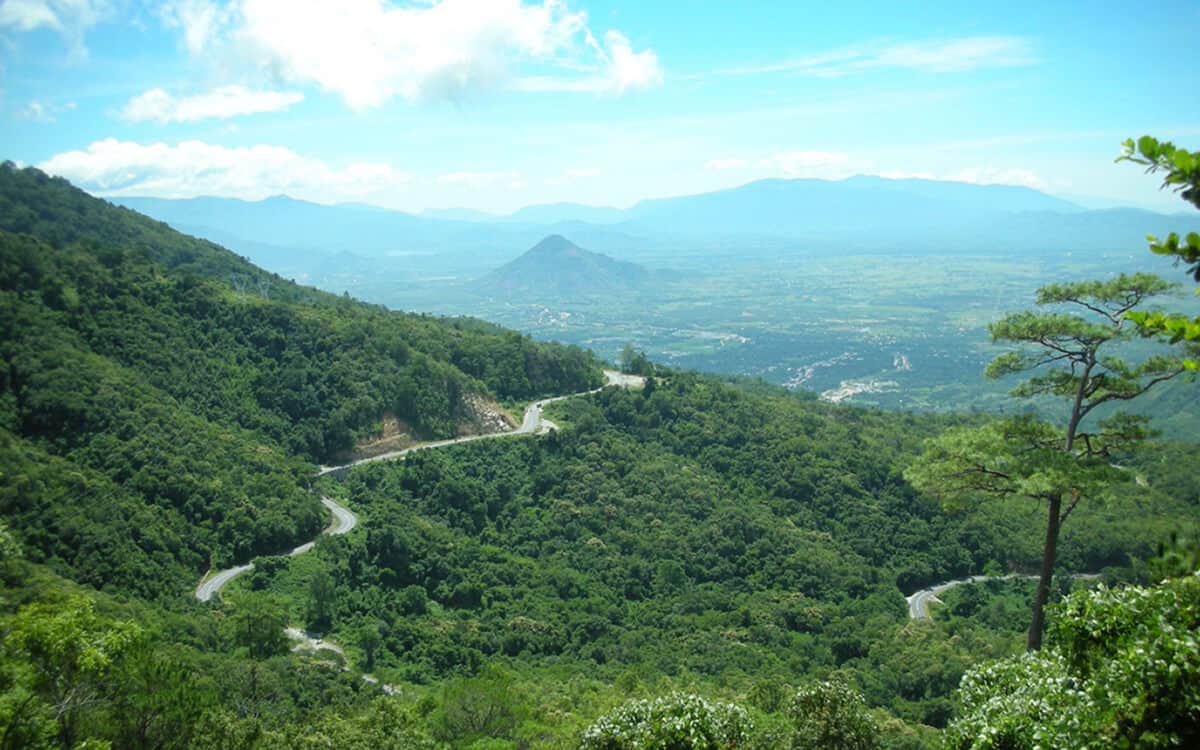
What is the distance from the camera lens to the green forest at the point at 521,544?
447 inches

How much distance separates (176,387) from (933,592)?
48.2m

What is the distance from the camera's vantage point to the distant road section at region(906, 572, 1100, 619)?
39984mm

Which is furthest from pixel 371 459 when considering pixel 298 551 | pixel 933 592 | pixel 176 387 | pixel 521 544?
pixel 933 592

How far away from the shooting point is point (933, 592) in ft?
140

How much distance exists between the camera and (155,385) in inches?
1780

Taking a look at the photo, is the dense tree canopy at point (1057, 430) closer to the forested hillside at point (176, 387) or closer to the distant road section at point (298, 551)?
the forested hillside at point (176, 387)

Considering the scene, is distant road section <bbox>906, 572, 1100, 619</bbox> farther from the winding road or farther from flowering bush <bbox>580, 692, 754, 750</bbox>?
flowering bush <bbox>580, 692, 754, 750</bbox>

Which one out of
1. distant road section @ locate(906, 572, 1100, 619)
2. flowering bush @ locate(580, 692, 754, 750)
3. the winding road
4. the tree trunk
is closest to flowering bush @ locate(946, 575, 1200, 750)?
the tree trunk

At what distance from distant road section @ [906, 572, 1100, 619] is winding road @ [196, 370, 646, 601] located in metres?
26.8

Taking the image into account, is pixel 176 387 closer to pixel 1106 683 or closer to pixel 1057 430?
pixel 1057 430

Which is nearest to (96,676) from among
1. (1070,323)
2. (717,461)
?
(1070,323)

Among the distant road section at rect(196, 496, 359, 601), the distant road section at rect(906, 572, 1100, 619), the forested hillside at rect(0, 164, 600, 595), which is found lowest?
the distant road section at rect(906, 572, 1100, 619)

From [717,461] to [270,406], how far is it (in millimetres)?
31977

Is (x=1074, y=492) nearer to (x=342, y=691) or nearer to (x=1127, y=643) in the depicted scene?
(x=1127, y=643)
